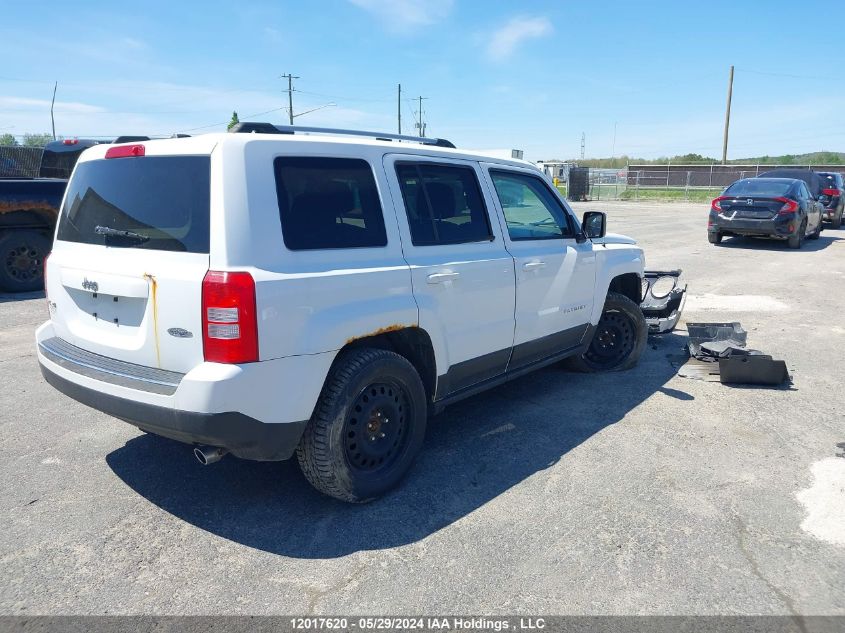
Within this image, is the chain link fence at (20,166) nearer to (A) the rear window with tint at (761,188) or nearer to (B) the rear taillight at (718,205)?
(B) the rear taillight at (718,205)

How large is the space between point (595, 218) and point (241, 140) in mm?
3271

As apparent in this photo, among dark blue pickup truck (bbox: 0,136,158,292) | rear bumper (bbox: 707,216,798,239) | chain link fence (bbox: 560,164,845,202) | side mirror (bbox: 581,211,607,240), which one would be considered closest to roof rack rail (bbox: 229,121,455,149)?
side mirror (bbox: 581,211,607,240)

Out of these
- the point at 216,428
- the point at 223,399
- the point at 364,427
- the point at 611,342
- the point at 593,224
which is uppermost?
the point at 593,224

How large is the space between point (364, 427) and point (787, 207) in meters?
14.7

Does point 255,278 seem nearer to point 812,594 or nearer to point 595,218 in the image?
point 812,594

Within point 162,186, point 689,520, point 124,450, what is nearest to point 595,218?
point 689,520

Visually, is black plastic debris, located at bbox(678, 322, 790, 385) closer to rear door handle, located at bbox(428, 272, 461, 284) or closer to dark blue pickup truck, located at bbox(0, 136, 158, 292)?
rear door handle, located at bbox(428, 272, 461, 284)

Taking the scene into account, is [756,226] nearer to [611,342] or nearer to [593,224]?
[611,342]

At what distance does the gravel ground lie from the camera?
289 centimetres

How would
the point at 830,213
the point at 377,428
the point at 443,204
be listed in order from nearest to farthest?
the point at 377,428 < the point at 443,204 < the point at 830,213

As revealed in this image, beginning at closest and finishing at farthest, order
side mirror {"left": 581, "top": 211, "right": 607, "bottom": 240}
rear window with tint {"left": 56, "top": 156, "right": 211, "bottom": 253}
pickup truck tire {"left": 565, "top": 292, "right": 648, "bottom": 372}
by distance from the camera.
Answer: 1. rear window with tint {"left": 56, "top": 156, "right": 211, "bottom": 253}
2. side mirror {"left": 581, "top": 211, "right": 607, "bottom": 240}
3. pickup truck tire {"left": 565, "top": 292, "right": 648, "bottom": 372}

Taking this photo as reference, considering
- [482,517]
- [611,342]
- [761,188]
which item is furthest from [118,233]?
[761,188]

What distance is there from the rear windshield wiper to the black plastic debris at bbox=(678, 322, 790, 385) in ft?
15.7

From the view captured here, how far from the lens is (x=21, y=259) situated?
956 centimetres
